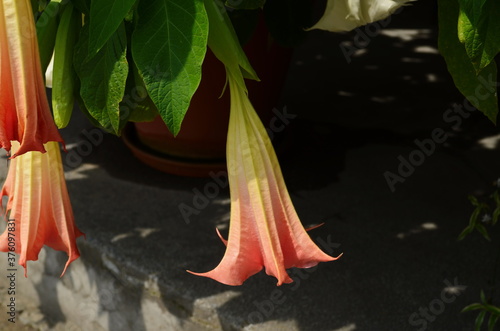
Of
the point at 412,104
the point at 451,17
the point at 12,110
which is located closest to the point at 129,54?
the point at 12,110

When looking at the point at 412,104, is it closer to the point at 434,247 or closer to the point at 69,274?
the point at 434,247

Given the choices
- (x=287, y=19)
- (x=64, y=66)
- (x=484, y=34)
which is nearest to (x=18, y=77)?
(x=64, y=66)

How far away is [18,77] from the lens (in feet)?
3.13

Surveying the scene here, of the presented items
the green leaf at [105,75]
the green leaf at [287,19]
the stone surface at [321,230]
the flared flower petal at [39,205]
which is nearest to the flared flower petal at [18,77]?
the green leaf at [105,75]

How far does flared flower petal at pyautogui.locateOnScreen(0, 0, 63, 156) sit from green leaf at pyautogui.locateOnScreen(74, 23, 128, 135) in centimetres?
6

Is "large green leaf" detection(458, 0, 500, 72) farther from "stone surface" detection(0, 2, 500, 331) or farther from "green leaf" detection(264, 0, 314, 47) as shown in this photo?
"stone surface" detection(0, 2, 500, 331)

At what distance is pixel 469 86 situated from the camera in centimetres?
105

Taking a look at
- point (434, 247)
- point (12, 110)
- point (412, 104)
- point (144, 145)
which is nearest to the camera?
point (12, 110)

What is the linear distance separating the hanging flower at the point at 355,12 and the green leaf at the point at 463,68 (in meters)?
0.06

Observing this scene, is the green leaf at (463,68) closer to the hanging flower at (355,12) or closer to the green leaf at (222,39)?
the hanging flower at (355,12)

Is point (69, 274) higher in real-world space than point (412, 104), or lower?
lower

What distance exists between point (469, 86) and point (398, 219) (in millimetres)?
981

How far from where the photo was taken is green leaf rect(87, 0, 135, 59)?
916 mm

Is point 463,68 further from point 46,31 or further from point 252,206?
point 46,31
